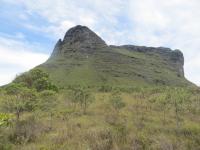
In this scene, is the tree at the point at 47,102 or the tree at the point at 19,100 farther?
the tree at the point at 47,102

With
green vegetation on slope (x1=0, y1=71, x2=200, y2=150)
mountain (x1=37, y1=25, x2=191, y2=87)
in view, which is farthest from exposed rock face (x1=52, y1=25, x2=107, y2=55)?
green vegetation on slope (x1=0, y1=71, x2=200, y2=150)

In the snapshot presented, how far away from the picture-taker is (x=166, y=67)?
17338 centimetres

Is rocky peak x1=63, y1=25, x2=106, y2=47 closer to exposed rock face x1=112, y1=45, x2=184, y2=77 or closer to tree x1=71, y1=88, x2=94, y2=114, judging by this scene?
exposed rock face x1=112, y1=45, x2=184, y2=77

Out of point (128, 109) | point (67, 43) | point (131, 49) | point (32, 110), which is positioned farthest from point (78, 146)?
point (131, 49)

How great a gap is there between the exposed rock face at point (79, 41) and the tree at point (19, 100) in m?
125

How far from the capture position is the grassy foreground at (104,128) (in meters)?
19.2

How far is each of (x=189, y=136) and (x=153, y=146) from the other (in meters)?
5.21

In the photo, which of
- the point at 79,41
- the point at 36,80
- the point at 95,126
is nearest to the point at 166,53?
the point at 79,41

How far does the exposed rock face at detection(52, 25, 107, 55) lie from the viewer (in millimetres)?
154375

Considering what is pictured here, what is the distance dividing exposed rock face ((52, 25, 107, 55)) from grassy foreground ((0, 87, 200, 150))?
119944 mm

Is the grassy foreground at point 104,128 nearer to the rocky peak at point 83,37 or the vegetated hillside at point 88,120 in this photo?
the vegetated hillside at point 88,120

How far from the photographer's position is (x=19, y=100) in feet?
80.7

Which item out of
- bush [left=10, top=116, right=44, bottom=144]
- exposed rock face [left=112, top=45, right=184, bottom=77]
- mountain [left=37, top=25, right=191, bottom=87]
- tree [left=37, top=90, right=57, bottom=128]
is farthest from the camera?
exposed rock face [left=112, top=45, right=184, bottom=77]

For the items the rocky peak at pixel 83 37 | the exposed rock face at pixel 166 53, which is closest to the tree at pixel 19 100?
the rocky peak at pixel 83 37
